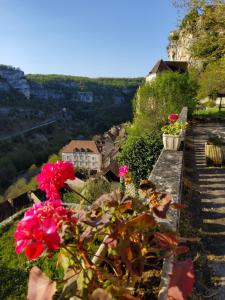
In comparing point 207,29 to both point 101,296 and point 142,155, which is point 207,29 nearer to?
point 142,155

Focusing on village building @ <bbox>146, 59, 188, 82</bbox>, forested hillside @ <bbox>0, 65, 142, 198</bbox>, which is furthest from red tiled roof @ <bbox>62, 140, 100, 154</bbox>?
village building @ <bbox>146, 59, 188, 82</bbox>

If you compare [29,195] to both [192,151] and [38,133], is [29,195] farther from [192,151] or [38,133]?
[38,133]

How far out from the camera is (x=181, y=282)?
→ 112cm

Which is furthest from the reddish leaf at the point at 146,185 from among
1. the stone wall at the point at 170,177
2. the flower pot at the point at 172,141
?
the flower pot at the point at 172,141

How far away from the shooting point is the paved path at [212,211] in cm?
250

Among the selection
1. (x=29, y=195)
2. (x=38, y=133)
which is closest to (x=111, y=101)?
(x=38, y=133)

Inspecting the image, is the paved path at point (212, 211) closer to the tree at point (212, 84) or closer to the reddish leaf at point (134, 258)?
the reddish leaf at point (134, 258)

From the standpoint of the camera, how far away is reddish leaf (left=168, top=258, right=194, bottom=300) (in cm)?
109

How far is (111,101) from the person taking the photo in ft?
356

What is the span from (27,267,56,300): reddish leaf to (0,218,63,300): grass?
7.66 feet

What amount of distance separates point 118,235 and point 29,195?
836 inches

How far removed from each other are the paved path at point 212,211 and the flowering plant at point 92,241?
1077mm

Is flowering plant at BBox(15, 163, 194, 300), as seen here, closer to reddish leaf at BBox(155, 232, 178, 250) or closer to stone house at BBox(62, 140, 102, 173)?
reddish leaf at BBox(155, 232, 178, 250)

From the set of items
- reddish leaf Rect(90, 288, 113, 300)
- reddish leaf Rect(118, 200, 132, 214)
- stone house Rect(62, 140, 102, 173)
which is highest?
reddish leaf Rect(118, 200, 132, 214)
